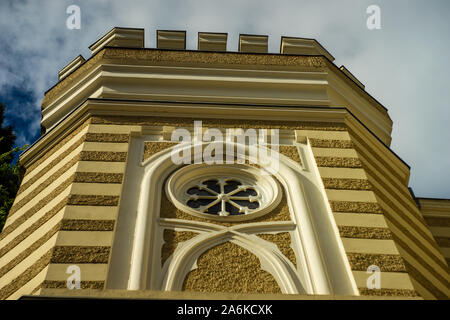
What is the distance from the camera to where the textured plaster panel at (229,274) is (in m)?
5.91

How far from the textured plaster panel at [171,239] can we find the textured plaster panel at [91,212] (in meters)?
0.80

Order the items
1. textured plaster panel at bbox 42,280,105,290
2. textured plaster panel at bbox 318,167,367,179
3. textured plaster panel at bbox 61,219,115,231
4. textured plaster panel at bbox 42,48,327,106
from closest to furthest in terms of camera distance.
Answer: textured plaster panel at bbox 42,280,105,290 → textured plaster panel at bbox 61,219,115,231 → textured plaster panel at bbox 318,167,367,179 → textured plaster panel at bbox 42,48,327,106

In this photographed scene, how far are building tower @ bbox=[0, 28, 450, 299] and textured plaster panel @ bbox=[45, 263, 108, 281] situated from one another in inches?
0.6

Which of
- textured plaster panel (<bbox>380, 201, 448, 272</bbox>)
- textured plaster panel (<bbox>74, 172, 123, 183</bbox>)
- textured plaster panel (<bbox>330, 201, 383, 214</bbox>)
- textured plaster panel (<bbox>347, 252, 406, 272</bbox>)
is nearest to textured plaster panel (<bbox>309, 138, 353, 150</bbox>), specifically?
textured plaster panel (<bbox>380, 201, 448, 272</bbox>)

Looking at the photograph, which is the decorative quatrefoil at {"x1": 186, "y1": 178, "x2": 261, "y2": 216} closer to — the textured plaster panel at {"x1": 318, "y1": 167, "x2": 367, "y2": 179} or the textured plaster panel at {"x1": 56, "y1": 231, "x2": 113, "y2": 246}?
the textured plaster panel at {"x1": 318, "y1": 167, "x2": 367, "y2": 179}

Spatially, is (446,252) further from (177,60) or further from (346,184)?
(177,60)

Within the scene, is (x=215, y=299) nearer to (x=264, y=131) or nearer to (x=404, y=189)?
(x=264, y=131)

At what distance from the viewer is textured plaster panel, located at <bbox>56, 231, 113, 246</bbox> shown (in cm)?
608

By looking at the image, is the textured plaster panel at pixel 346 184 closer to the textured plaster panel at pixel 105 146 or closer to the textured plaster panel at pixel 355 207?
the textured plaster panel at pixel 355 207

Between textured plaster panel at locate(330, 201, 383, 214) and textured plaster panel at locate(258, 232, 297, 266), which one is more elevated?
textured plaster panel at locate(330, 201, 383, 214)

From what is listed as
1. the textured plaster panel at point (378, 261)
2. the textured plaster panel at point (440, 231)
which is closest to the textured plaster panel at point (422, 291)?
the textured plaster panel at point (378, 261)

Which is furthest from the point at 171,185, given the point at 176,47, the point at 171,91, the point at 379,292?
the point at 176,47

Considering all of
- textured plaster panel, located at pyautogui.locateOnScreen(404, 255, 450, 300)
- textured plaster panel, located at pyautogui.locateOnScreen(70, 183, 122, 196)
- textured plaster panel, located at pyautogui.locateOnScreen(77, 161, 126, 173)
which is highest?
textured plaster panel, located at pyautogui.locateOnScreen(77, 161, 126, 173)

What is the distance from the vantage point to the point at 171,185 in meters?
7.46
